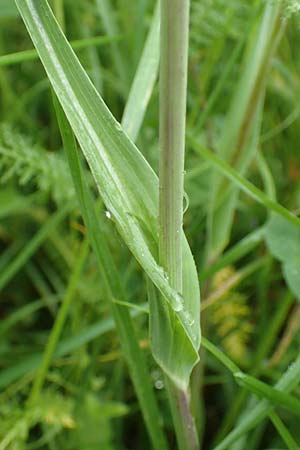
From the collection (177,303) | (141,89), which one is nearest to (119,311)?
(177,303)

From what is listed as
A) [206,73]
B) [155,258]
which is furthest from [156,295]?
[206,73]

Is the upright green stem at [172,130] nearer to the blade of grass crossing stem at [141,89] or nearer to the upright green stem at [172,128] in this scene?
the upright green stem at [172,128]

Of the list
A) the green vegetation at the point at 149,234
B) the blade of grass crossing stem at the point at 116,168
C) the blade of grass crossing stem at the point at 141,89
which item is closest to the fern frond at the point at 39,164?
the green vegetation at the point at 149,234

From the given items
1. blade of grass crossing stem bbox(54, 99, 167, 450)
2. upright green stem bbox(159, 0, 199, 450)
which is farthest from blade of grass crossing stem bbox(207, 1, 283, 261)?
upright green stem bbox(159, 0, 199, 450)

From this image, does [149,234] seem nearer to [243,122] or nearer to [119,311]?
[119,311]

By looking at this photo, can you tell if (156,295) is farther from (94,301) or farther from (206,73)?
(206,73)

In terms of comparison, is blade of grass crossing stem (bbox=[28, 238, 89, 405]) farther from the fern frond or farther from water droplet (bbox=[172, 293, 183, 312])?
water droplet (bbox=[172, 293, 183, 312])
